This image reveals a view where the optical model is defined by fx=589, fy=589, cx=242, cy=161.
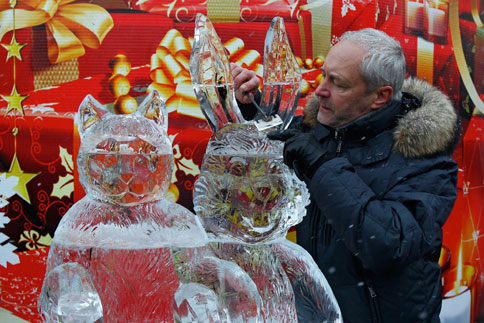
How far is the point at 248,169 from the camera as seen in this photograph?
1.15m

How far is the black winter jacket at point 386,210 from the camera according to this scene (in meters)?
1.48

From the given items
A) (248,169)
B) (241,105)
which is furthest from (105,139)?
(241,105)

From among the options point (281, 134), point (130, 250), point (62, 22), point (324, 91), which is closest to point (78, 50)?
point (62, 22)

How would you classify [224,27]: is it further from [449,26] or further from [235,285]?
[235,285]

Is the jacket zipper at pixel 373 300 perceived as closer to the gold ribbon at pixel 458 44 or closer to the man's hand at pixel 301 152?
the man's hand at pixel 301 152

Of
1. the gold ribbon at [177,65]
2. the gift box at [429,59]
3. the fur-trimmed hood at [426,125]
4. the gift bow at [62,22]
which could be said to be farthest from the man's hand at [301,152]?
the gift box at [429,59]

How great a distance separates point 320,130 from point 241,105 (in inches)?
10.7

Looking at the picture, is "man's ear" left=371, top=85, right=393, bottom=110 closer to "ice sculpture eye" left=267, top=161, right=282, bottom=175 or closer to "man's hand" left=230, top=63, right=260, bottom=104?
"man's hand" left=230, top=63, right=260, bottom=104

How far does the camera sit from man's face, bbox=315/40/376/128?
5.59ft

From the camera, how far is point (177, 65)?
2840 millimetres

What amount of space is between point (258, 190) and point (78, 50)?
1.90 metres

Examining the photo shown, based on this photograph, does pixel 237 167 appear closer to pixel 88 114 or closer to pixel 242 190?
pixel 242 190

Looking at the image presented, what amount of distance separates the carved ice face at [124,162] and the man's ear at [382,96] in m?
0.86

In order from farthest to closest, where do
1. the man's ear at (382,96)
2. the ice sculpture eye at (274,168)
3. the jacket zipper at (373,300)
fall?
the man's ear at (382,96), the jacket zipper at (373,300), the ice sculpture eye at (274,168)
